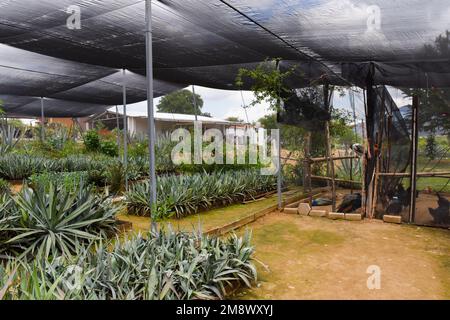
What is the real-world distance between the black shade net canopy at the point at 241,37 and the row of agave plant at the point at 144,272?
2.69 metres

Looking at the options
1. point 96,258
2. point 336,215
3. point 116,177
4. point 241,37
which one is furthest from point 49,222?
point 336,215

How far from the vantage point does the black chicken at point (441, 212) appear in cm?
515

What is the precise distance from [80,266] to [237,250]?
1378mm

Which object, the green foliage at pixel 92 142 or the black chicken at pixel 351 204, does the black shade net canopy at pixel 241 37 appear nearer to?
the black chicken at pixel 351 204

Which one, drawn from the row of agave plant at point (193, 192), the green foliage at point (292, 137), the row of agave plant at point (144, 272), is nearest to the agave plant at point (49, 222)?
the row of agave plant at point (144, 272)

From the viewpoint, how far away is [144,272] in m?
2.65

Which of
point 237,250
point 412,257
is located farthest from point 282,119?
point 237,250

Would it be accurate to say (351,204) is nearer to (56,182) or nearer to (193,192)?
(193,192)

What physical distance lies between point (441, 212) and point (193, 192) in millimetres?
3919

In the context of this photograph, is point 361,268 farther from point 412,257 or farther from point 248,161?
point 248,161

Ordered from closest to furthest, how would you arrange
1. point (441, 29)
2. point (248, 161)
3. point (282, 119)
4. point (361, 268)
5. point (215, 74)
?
point (361, 268), point (441, 29), point (282, 119), point (215, 74), point (248, 161)

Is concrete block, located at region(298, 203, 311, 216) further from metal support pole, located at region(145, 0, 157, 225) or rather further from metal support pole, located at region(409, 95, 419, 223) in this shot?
metal support pole, located at region(145, 0, 157, 225)

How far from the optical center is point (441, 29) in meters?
3.88
